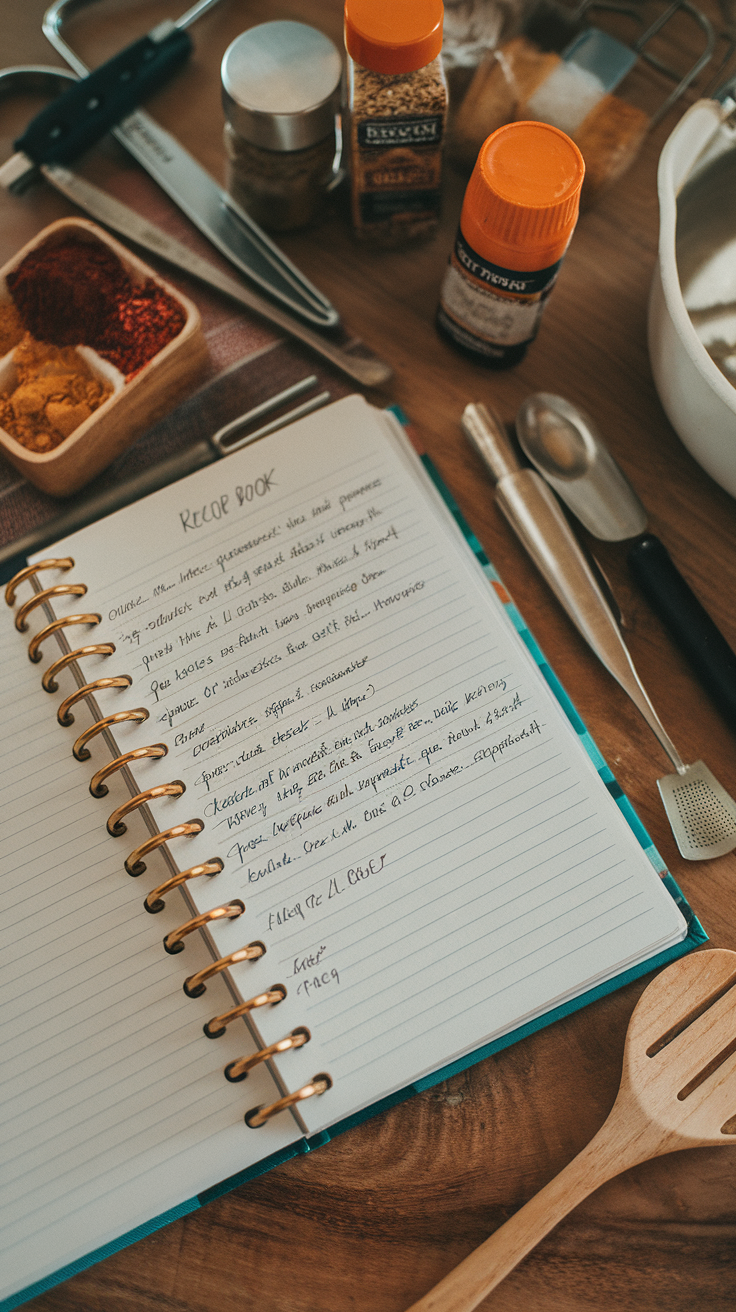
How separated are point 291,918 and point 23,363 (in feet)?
1.24

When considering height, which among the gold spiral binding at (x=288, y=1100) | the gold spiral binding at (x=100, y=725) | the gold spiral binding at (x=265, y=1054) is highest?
the gold spiral binding at (x=100, y=725)

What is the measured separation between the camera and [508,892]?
0.43m

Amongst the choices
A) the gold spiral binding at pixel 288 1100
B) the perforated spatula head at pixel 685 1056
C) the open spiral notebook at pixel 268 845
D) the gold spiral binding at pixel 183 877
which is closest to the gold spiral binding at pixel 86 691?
the open spiral notebook at pixel 268 845

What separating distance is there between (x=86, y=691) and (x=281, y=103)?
387 millimetres

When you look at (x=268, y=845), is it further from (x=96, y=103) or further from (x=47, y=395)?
(x=96, y=103)

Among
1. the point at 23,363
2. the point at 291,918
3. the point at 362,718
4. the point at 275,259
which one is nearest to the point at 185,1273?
the point at 291,918

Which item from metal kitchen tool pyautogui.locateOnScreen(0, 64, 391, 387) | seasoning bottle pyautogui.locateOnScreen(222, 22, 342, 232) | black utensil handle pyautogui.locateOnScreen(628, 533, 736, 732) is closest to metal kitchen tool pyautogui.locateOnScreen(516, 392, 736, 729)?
black utensil handle pyautogui.locateOnScreen(628, 533, 736, 732)

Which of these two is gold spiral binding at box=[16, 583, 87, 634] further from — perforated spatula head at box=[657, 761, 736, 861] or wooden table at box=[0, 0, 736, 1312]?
perforated spatula head at box=[657, 761, 736, 861]

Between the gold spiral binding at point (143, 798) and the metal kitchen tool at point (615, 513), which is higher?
the gold spiral binding at point (143, 798)

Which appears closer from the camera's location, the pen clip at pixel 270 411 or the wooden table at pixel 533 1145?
the wooden table at pixel 533 1145

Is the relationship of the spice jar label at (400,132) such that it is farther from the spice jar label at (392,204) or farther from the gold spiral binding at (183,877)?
the gold spiral binding at (183,877)

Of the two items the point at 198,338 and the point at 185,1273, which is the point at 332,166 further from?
the point at 185,1273

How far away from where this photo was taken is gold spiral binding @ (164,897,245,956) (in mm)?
407

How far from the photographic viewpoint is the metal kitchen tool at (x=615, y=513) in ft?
1.58
